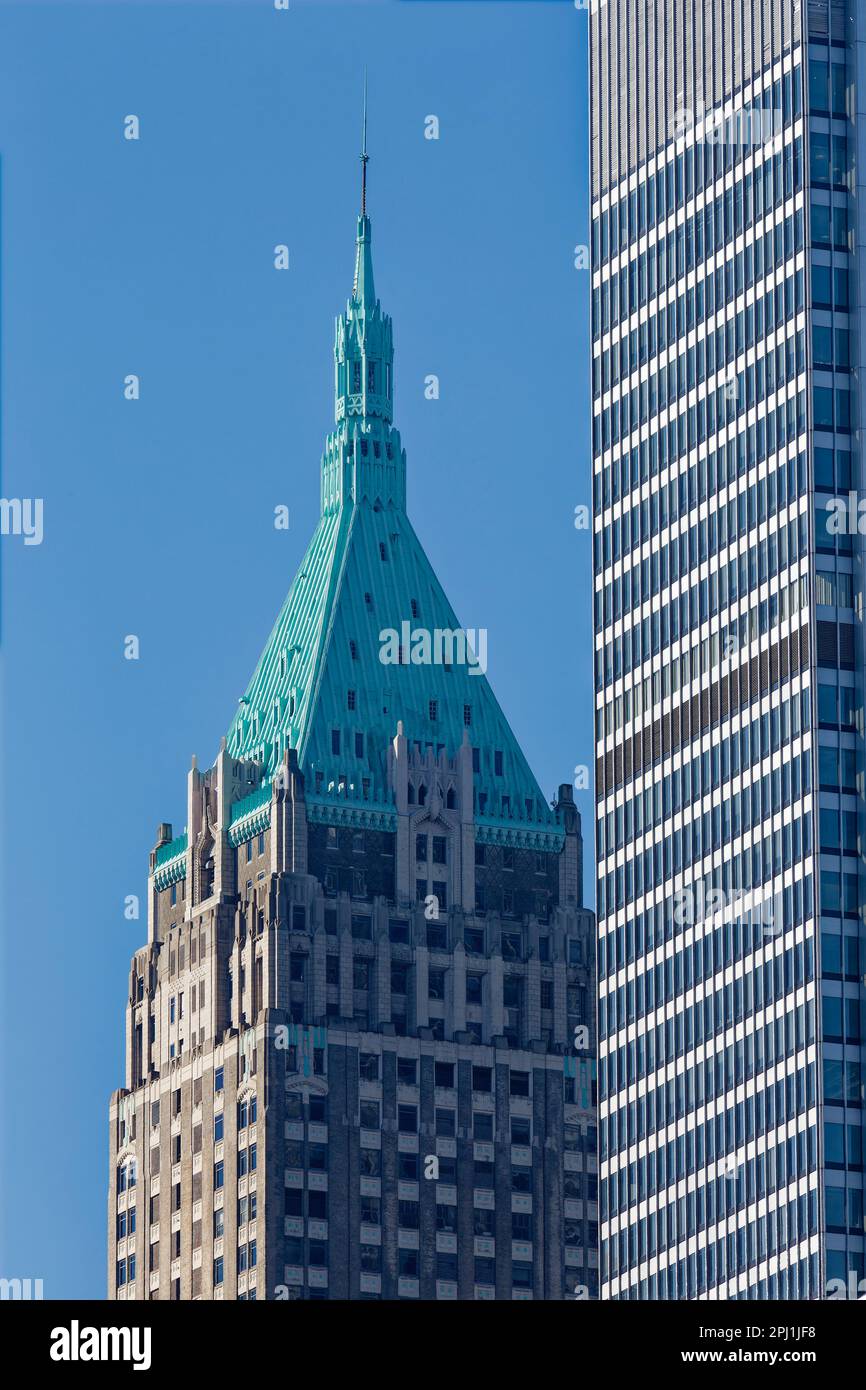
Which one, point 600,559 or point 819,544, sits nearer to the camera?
point 819,544

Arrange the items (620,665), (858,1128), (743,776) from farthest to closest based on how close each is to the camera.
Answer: (620,665), (743,776), (858,1128)

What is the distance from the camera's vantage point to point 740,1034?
6511 inches

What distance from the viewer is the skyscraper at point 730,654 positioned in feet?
530

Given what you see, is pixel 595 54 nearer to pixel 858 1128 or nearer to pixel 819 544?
pixel 819 544

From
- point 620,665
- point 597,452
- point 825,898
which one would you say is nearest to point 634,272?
point 597,452

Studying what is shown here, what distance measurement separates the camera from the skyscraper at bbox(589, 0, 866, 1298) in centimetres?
16150

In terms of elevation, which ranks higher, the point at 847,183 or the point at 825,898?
the point at 847,183

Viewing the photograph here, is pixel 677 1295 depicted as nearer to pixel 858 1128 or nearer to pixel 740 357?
pixel 858 1128

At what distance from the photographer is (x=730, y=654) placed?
171 m
